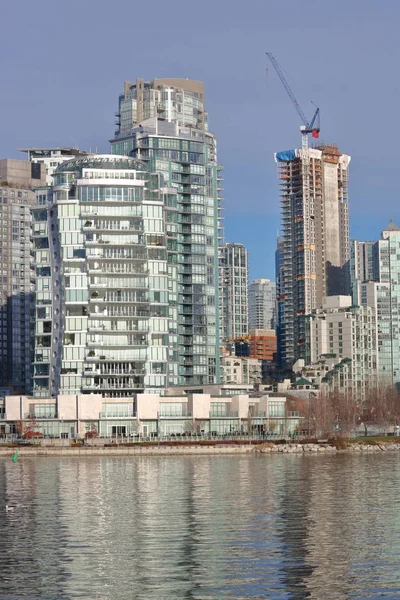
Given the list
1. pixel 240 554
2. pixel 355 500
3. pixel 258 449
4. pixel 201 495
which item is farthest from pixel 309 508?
pixel 258 449

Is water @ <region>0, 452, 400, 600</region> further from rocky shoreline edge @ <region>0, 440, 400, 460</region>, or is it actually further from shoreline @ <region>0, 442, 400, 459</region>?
shoreline @ <region>0, 442, 400, 459</region>

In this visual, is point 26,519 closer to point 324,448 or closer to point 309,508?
point 309,508

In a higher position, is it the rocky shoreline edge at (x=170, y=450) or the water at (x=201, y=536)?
the rocky shoreline edge at (x=170, y=450)

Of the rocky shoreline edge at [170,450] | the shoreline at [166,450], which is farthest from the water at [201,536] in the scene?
the shoreline at [166,450]

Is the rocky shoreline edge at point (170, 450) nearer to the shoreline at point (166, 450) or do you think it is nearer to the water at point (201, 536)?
the shoreline at point (166, 450)

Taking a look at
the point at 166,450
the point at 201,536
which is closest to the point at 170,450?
the point at 166,450

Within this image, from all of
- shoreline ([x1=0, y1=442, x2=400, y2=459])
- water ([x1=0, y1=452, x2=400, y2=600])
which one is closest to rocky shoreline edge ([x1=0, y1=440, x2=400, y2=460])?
shoreline ([x1=0, y1=442, x2=400, y2=459])

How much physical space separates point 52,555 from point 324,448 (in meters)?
129

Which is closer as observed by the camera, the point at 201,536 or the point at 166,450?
the point at 201,536

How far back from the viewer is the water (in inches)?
2340

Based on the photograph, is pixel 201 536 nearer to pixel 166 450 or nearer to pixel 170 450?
pixel 166 450

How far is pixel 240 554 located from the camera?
223 ft

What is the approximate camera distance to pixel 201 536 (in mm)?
75375

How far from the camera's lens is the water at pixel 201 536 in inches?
2340
